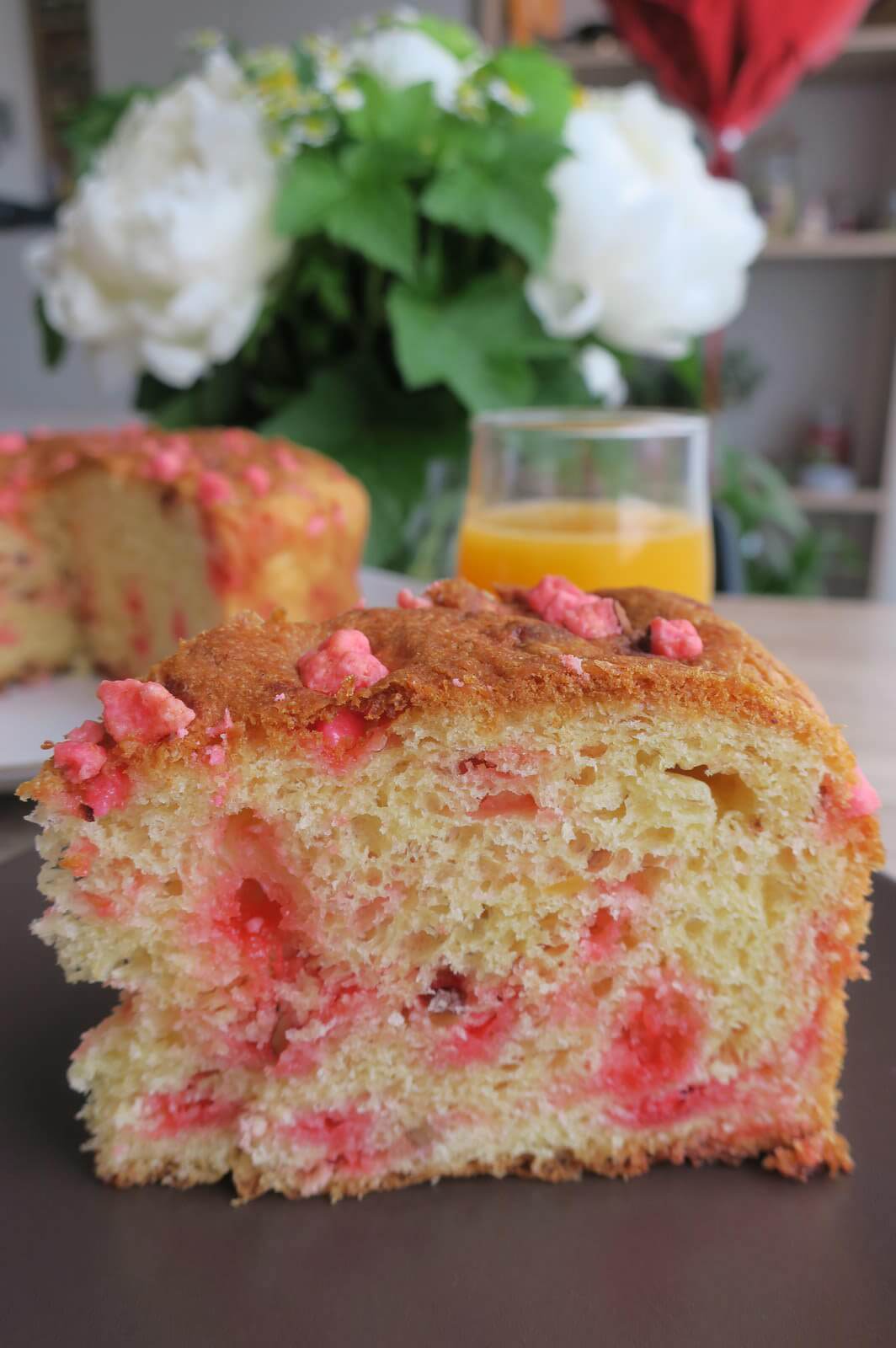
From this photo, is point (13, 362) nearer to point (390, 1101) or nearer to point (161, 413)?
point (161, 413)

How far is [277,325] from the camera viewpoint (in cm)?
204

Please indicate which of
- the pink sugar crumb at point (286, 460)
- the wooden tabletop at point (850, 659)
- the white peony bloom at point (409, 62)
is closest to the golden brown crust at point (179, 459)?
the pink sugar crumb at point (286, 460)

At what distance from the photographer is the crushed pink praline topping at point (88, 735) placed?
0.88 meters

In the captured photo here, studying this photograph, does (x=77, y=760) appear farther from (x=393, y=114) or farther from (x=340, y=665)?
(x=393, y=114)

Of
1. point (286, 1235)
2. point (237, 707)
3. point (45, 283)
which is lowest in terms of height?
point (286, 1235)

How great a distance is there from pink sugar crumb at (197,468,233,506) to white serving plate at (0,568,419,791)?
1.08ft

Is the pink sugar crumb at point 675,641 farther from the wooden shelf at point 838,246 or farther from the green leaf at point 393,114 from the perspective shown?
the wooden shelf at point 838,246

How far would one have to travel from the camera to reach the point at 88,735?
0.88 m

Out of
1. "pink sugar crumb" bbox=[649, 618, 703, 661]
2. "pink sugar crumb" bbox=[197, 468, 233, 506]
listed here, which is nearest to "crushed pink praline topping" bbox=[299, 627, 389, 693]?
"pink sugar crumb" bbox=[649, 618, 703, 661]

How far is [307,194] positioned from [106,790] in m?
1.20

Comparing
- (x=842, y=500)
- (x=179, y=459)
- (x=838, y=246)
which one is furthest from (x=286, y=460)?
(x=842, y=500)

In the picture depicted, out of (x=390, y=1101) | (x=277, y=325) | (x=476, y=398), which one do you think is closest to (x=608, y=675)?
(x=390, y=1101)

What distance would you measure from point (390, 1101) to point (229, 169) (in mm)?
1448

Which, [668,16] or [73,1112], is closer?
[73,1112]
